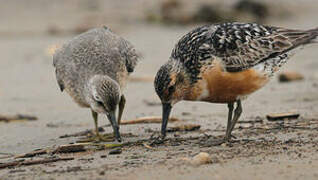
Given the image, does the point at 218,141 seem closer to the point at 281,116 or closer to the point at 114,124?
the point at 114,124

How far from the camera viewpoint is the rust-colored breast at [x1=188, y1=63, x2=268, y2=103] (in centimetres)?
725

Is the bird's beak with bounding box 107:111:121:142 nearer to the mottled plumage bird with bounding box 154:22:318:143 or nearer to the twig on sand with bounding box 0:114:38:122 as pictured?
the mottled plumage bird with bounding box 154:22:318:143

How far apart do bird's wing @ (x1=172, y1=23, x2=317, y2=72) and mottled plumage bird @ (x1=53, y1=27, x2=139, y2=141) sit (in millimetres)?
990

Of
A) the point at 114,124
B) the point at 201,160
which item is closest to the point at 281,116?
the point at 114,124

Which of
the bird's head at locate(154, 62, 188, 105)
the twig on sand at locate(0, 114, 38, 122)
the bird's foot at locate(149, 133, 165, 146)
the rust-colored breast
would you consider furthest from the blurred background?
the rust-colored breast

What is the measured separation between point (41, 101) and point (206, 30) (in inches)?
177

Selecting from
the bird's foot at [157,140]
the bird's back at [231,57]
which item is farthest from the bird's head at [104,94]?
the bird's back at [231,57]

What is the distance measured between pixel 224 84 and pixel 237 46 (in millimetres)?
573

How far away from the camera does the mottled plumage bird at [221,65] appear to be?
7.27 meters

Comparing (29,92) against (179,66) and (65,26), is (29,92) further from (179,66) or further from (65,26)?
(65,26)

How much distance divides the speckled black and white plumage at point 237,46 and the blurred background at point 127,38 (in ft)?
4.29

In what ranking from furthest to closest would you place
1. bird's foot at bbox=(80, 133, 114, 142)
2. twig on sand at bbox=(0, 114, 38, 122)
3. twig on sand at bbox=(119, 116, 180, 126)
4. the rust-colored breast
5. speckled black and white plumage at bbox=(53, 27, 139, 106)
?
twig on sand at bbox=(0, 114, 38, 122), twig on sand at bbox=(119, 116, 180, 126), speckled black and white plumage at bbox=(53, 27, 139, 106), bird's foot at bbox=(80, 133, 114, 142), the rust-colored breast

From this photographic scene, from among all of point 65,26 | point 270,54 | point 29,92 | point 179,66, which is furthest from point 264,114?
point 65,26

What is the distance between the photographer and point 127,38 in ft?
56.5
